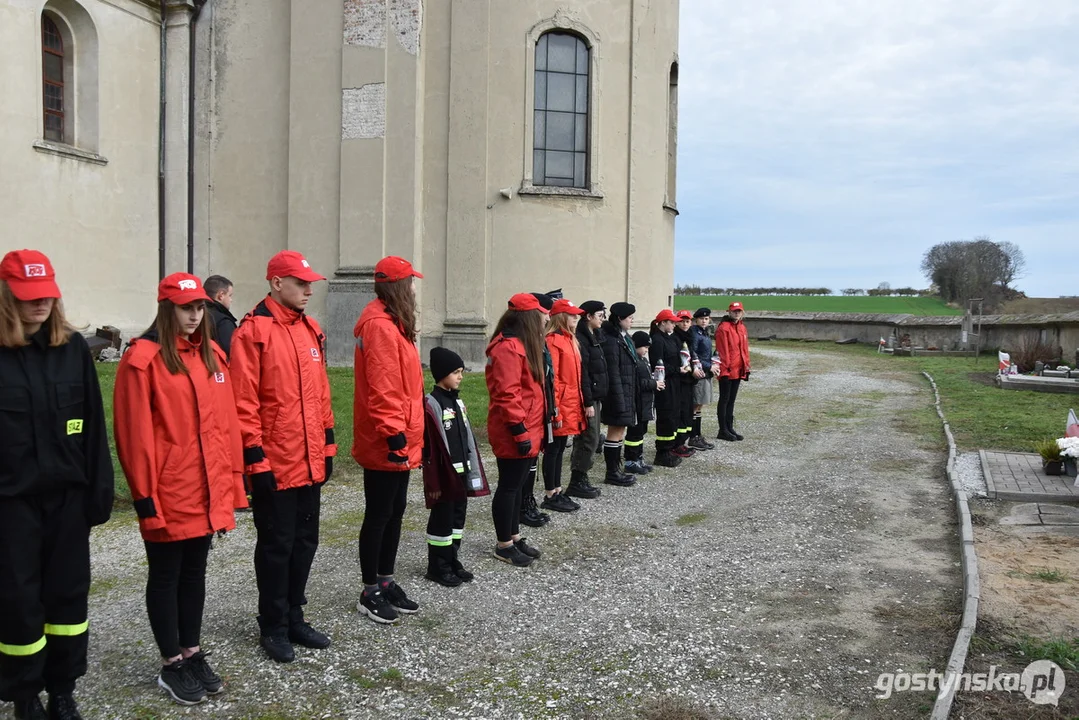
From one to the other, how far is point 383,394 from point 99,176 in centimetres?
1485

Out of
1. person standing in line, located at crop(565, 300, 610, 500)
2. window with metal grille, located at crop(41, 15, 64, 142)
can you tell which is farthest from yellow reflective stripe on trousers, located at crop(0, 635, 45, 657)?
window with metal grille, located at crop(41, 15, 64, 142)

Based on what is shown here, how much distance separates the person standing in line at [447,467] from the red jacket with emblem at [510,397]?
0.56 m

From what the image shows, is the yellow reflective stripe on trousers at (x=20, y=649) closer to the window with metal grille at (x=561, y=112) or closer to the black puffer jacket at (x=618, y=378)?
the black puffer jacket at (x=618, y=378)

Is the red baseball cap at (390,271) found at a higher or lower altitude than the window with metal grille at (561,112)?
lower

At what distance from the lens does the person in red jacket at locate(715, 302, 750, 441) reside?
40.9 ft

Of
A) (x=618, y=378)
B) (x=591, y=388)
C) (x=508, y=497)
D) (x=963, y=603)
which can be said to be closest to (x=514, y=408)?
(x=508, y=497)

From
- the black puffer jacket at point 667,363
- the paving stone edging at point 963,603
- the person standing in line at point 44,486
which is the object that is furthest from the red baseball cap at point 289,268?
the black puffer jacket at point 667,363

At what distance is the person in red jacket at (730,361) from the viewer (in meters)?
12.5

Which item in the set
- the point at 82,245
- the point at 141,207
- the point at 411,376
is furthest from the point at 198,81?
the point at 411,376

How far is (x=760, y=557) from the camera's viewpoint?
22.1 ft

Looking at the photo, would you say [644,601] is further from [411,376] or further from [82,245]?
[82,245]

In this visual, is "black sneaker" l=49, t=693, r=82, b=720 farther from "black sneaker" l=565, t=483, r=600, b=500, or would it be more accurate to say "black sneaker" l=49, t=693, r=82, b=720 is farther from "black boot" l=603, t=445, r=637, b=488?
"black boot" l=603, t=445, r=637, b=488

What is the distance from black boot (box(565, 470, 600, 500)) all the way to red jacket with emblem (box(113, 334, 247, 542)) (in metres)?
4.86

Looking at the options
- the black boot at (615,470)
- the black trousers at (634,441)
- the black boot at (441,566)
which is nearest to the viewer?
the black boot at (441,566)
